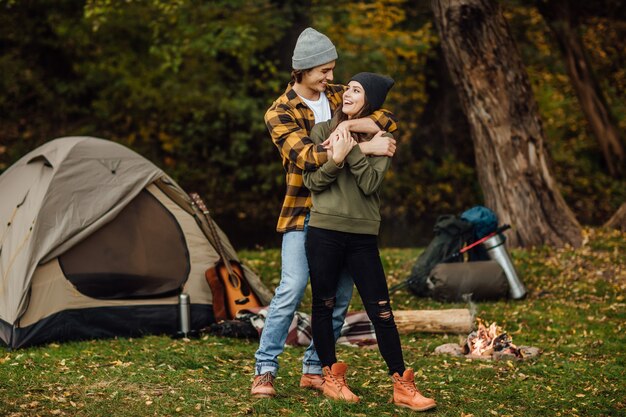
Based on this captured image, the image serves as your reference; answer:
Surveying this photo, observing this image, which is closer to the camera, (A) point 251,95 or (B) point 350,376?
(B) point 350,376

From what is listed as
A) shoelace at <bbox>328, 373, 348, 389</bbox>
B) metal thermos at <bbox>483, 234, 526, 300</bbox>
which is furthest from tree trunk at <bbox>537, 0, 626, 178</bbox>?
shoelace at <bbox>328, 373, 348, 389</bbox>

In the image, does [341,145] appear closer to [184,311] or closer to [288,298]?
[288,298]

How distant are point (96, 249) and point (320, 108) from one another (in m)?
2.76

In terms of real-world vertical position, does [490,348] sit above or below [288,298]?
below

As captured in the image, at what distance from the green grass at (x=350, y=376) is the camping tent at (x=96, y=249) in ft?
0.87

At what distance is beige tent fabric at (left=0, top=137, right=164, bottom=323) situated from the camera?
646cm

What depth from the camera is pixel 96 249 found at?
6.77m

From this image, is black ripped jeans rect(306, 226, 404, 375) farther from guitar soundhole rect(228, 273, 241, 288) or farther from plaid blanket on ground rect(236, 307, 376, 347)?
guitar soundhole rect(228, 273, 241, 288)

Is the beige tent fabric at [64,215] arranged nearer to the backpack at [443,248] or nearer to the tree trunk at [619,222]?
the backpack at [443,248]

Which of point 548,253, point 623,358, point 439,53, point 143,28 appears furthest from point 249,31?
point 623,358

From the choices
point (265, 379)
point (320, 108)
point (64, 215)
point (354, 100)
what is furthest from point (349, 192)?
point (64, 215)

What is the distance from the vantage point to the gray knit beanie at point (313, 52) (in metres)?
4.58

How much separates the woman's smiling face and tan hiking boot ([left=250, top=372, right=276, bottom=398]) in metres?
1.49

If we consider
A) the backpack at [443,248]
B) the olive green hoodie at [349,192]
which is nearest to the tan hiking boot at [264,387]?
the olive green hoodie at [349,192]
